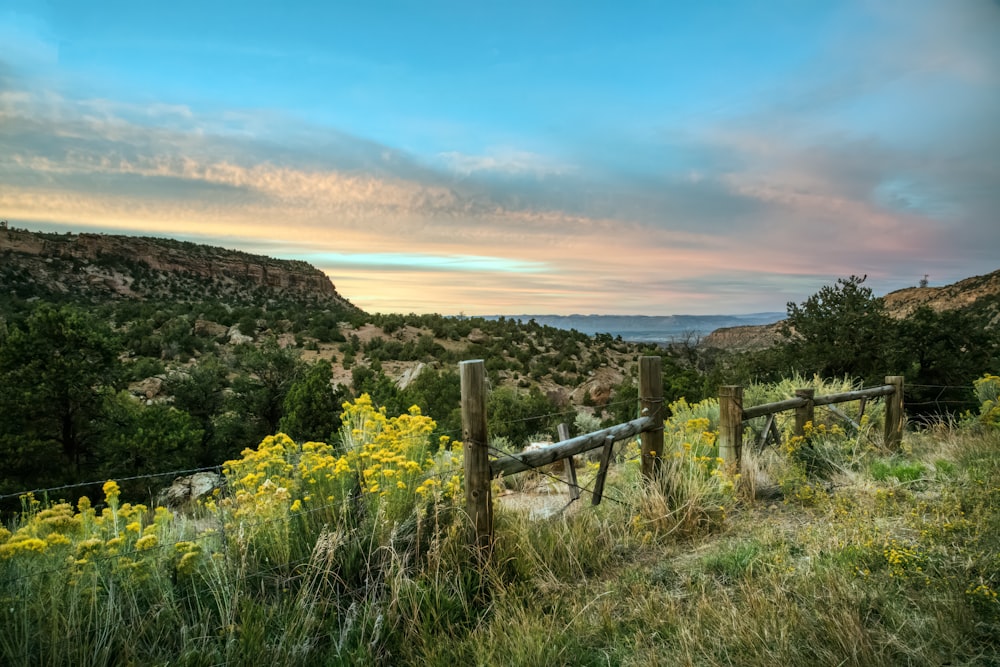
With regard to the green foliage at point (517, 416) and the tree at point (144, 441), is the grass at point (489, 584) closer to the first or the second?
the green foliage at point (517, 416)

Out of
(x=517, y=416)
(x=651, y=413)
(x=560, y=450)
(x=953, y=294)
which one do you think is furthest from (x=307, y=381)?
(x=953, y=294)

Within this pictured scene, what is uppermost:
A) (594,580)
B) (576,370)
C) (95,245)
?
(95,245)

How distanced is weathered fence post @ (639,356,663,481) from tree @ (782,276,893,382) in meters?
9.40

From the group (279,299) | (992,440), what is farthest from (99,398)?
(279,299)

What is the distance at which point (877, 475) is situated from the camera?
6.48 metres

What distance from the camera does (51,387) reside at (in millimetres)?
12148

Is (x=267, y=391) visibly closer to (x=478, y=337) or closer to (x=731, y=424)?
(x=731, y=424)

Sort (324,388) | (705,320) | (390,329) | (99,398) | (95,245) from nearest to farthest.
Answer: (99,398) < (324,388) < (390,329) < (95,245) < (705,320)

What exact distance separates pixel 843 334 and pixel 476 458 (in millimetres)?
12730

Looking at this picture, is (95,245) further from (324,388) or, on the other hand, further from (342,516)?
(342,516)

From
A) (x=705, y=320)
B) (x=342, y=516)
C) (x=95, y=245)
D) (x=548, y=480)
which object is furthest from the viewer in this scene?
(x=705, y=320)

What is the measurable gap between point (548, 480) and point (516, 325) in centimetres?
3356

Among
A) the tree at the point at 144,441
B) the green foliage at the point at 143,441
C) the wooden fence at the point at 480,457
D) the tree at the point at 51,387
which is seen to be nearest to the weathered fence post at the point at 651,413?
the wooden fence at the point at 480,457

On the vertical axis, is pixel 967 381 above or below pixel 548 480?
above
